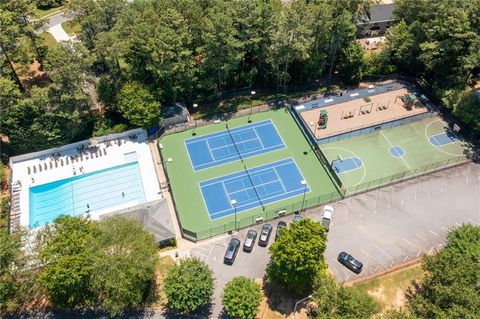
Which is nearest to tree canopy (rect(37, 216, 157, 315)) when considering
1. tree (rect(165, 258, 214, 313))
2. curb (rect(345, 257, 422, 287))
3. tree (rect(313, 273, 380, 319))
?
tree (rect(165, 258, 214, 313))

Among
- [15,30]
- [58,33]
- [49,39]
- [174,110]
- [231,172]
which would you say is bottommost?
[231,172]

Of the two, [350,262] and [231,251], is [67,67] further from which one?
[350,262]

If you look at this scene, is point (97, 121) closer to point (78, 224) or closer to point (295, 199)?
point (78, 224)

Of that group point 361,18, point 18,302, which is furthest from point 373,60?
point 18,302

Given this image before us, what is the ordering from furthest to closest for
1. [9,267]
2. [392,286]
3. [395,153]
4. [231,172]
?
[395,153] → [231,172] → [392,286] → [9,267]

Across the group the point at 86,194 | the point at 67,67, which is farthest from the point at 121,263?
the point at 67,67

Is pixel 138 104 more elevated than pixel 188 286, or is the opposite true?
pixel 138 104

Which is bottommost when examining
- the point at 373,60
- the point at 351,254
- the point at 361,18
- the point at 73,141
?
the point at 351,254
